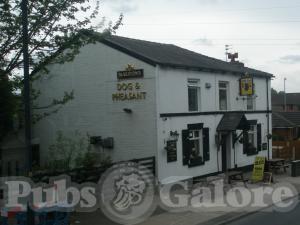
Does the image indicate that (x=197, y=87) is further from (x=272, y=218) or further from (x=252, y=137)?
(x=272, y=218)

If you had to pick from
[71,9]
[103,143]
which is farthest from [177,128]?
[71,9]

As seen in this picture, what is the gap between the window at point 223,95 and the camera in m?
24.2

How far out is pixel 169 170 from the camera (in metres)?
20.0

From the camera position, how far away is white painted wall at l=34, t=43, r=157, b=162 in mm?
19734

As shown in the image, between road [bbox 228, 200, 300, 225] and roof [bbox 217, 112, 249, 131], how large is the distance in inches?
311

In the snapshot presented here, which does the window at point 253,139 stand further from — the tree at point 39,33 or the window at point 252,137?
the tree at point 39,33

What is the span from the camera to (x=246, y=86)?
24.9m

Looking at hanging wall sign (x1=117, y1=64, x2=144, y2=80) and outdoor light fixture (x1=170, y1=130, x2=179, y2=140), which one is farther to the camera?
outdoor light fixture (x1=170, y1=130, x2=179, y2=140)

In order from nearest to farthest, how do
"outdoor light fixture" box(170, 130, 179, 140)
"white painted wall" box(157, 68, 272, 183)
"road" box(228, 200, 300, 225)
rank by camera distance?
"road" box(228, 200, 300, 225)
"white painted wall" box(157, 68, 272, 183)
"outdoor light fixture" box(170, 130, 179, 140)

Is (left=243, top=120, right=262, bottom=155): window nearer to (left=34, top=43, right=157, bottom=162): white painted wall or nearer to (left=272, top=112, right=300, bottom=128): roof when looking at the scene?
(left=34, top=43, right=157, bottom=162): white painted wall

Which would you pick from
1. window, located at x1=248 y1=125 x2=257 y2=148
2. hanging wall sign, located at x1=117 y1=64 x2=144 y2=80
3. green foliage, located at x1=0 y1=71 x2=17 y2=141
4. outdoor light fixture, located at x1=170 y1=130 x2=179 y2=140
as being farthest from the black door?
green foliage, located at x1=0 y1=71 x2=17 y2=141

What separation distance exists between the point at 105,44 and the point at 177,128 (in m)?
4.46

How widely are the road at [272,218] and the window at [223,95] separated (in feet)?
30.6

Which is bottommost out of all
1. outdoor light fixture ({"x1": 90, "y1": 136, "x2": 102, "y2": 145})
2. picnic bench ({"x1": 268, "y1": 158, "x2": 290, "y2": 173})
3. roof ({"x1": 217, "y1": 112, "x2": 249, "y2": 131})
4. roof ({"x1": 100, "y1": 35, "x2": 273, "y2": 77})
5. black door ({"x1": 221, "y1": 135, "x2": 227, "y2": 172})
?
picnic bench ({"x1": 268, "y1": 158, "x2": 290, "y2": 173})
